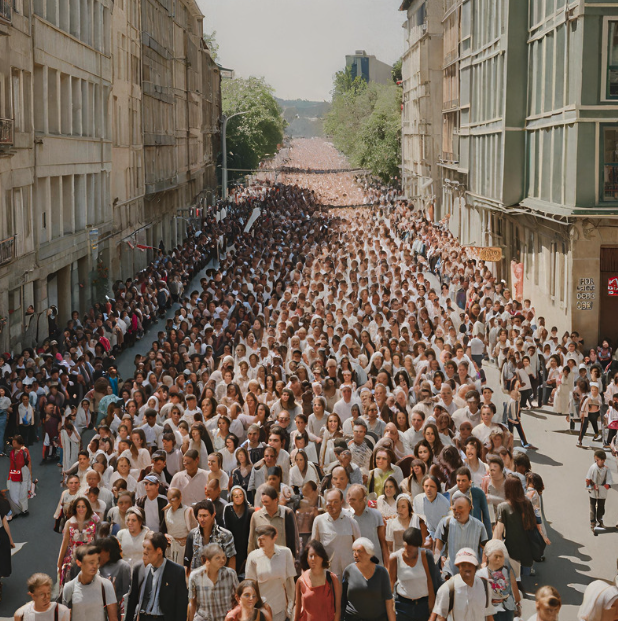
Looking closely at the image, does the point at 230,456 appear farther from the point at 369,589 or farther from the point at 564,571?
the point at 369,589

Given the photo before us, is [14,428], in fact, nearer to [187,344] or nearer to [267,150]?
[187,344]

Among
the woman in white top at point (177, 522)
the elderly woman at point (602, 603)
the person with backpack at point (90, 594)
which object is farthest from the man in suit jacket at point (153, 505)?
the elderly woman at point (602, 603)

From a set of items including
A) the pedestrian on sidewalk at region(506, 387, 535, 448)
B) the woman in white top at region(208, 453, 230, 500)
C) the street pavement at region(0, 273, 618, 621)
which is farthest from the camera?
the pedestrian on sidewalk at region(506, 387, 535, 448)

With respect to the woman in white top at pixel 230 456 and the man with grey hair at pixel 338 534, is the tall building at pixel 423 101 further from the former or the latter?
the man with grey hair at pixel 338 534

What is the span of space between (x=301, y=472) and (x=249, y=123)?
3704 inches

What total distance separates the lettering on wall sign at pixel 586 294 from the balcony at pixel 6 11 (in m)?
14.5

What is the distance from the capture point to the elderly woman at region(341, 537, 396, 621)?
25.9 feet

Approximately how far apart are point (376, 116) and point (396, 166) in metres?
4.85

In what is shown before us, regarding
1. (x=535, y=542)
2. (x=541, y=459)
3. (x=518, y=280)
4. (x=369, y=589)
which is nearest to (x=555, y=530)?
(x=535, y=542)

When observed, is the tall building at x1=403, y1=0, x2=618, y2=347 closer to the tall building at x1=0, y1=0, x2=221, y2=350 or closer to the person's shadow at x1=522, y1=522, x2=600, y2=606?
the tall building at x1=0, y1=0, x2=221, y2=350

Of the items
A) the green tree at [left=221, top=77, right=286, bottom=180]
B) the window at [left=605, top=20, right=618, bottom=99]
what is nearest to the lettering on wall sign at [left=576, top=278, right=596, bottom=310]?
the window at [left=605, top=20, right=618, bottom=99]

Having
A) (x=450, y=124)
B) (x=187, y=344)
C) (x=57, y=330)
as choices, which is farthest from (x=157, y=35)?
(x=187, y=344)

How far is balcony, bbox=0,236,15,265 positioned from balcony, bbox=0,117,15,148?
2.13m

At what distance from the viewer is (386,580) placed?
26.0 feet
